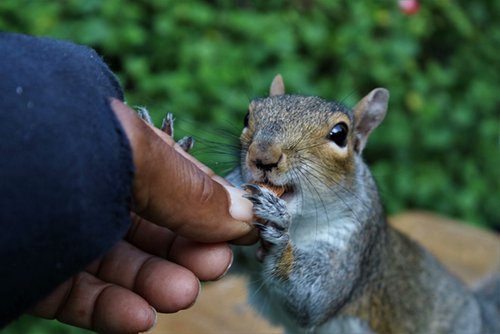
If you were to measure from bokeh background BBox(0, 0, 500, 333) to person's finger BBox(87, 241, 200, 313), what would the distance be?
5.76 feet

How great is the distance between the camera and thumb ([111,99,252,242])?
123 cm

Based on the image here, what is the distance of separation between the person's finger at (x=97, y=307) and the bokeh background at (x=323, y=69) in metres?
1.83

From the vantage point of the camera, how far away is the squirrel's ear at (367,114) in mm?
2054

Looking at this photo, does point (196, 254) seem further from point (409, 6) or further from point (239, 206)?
point (409, 6)

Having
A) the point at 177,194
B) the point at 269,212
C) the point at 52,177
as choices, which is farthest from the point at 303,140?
the point at 52,177

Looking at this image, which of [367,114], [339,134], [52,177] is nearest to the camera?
[52,177]

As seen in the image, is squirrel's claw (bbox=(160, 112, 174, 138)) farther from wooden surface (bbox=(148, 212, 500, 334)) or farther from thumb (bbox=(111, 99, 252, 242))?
wooden surface (bbox=(148, 212, 500, 334))

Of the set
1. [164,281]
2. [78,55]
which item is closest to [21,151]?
[78,55]

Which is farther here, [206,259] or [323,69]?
[323,69]

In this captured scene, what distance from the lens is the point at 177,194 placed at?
131cm

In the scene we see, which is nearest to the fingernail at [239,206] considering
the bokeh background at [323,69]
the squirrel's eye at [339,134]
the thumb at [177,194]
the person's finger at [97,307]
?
the thumb at [177,194]

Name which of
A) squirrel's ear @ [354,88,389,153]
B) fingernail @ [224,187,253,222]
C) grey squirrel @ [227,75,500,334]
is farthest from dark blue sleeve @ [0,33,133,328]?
squirrel's ear @ [354,88,389,153]

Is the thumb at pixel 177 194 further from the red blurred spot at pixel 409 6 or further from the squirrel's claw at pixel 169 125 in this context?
the red blurred spot at pixel 409 6

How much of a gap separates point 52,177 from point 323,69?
10.6 feet
